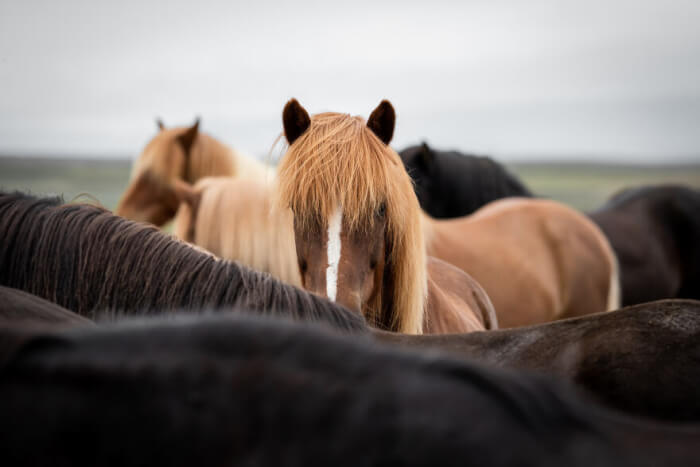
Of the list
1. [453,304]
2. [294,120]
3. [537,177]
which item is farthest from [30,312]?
[537,177]

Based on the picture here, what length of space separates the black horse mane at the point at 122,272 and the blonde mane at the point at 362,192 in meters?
0.55

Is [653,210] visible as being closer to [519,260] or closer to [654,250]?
[654,250]

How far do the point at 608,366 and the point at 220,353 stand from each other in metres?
1.24

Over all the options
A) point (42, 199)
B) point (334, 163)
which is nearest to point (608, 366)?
point (334, 163)

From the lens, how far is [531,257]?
5324 millimetres

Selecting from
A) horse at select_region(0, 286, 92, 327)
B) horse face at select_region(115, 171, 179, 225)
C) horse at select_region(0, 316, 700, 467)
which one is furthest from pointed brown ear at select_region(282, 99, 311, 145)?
horse face at select_region(115, 171, 179, 225)

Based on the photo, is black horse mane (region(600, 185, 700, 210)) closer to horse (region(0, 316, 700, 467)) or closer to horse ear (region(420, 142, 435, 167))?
horse ear (region(420, 142, 435, 167))

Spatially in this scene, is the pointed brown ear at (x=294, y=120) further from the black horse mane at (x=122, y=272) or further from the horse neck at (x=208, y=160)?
the horse neck at (x=208, y=160)

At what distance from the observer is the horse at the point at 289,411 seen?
844 mm

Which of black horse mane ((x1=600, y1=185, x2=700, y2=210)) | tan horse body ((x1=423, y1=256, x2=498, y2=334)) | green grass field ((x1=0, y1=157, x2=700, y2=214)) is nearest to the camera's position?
tan horse body ((x1=423, y1=256, x2=498, y2=334))

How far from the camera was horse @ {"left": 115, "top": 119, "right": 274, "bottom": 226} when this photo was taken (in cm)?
590

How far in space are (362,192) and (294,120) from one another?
49 centimetres

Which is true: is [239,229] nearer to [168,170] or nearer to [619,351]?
[168,170]

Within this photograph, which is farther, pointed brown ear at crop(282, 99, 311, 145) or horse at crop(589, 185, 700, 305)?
horse at crop(589, 185, 700, 305)
